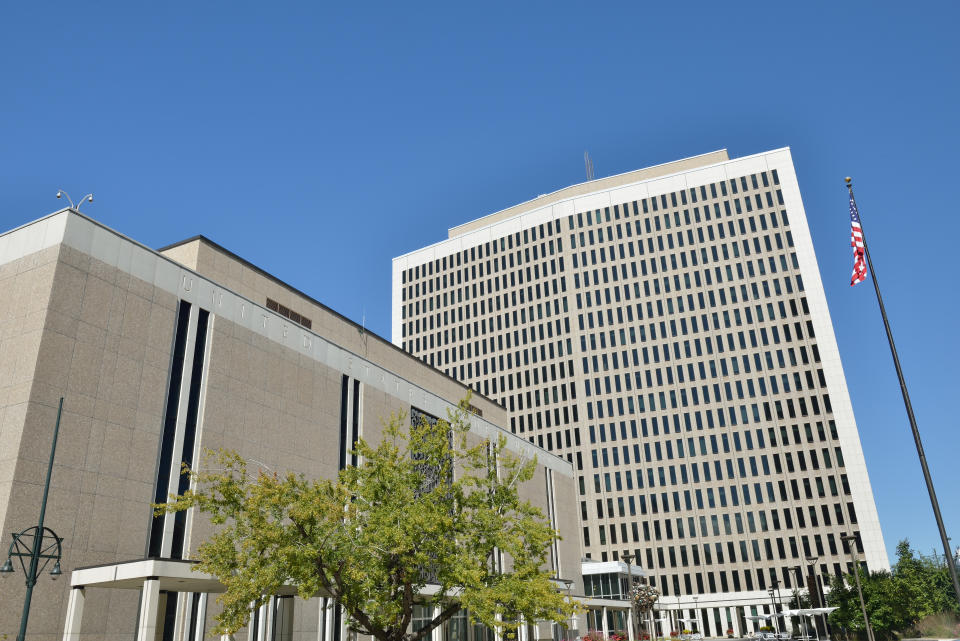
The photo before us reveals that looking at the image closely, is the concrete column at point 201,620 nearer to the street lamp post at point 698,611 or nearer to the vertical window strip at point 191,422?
the vertical window strip at point 191,422

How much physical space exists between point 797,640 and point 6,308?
75.5 m

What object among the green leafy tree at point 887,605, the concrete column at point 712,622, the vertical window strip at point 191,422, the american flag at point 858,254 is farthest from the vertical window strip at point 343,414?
the concrete column at point 712,622

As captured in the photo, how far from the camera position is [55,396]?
94.7 ft

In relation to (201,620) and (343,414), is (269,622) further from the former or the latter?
(343,414)

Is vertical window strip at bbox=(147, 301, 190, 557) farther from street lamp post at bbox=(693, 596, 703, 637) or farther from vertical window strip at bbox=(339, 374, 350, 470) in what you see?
street lamp post at bbox=(693, 596, 703, 637)

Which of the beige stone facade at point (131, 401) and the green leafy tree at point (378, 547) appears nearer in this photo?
the green leafy tree at point (378, 547)

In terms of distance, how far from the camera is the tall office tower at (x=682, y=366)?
314 ft

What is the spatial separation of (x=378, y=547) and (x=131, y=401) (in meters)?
14.1

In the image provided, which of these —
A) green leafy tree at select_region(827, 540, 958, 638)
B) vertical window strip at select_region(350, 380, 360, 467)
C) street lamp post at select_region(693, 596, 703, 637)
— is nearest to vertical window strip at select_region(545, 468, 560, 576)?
green leafy tree at select_region(827, 540, 958, 638)

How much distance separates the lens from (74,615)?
27.5 metres

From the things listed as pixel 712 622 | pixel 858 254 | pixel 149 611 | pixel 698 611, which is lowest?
pixel 712 622

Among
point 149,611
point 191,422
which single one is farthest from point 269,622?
point 149,611

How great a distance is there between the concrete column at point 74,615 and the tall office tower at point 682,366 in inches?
3312

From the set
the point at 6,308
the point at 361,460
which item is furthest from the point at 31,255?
the point at 361,460
